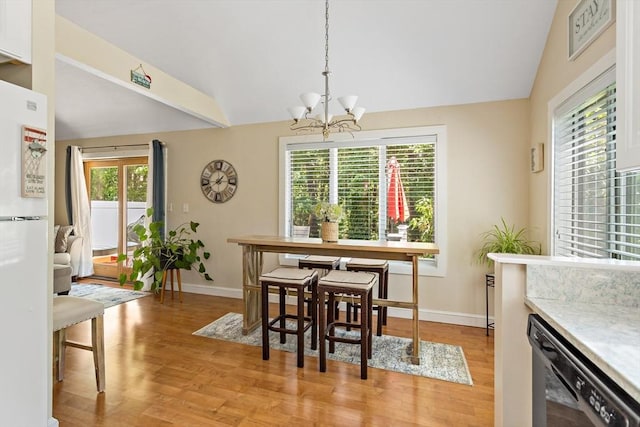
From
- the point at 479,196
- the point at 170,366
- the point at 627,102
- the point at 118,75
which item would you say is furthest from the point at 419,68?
the point at 170,366

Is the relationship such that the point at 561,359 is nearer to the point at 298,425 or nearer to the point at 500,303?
the point at 500,303

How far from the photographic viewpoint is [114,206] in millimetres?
5379

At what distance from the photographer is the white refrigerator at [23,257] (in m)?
1.42

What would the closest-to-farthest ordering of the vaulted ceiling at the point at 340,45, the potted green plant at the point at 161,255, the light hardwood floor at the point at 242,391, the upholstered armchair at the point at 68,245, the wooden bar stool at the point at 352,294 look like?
1. the light hardwood floor at the point at 242,391
2. the wooden bar stool at the point at 352,294
3. the vaulted ceiling at the point at 340,45
4. the potted green plant at the point at 161,255
5. the upholstered armchair at the point at 68,245

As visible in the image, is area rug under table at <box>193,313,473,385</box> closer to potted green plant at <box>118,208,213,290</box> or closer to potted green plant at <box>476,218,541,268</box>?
potted green plant at <box>476,218,541,268</box>

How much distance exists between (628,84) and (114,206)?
6.21 m

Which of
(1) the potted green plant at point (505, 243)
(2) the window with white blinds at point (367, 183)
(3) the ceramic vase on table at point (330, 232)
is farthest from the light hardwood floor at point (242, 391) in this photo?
(2) the window with white blinds at point (367, 183)

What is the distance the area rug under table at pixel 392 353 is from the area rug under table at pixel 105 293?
1.74 meters

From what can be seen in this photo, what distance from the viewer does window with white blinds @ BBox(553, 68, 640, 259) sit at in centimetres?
182

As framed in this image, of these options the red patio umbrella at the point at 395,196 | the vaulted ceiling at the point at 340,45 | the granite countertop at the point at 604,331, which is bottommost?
the granite countertop at the point at 604,331

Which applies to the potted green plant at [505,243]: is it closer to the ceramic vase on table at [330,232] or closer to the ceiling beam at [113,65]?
the ceramic vase on table at [330,232]

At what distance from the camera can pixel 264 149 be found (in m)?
4.29

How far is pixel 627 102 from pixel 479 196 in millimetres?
2459

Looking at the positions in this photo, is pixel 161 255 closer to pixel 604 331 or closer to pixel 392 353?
pixel 392 353
